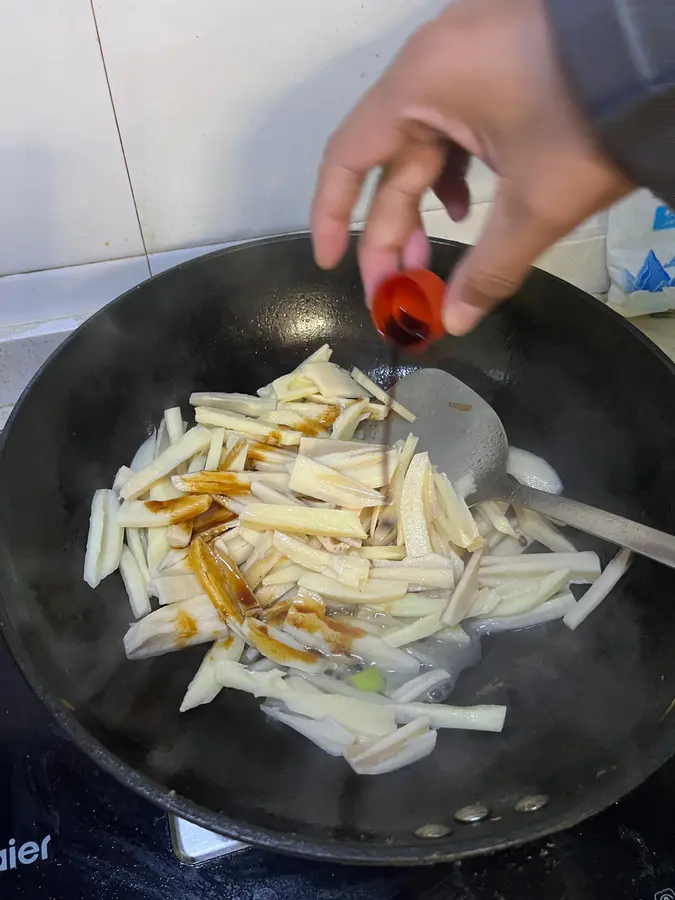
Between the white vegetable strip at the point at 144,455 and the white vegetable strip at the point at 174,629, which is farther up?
the white vegetable strip at the point at 144,455

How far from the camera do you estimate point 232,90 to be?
0.88 m

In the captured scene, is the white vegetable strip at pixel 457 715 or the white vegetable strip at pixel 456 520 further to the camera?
the white vegetable strip at pixel 456 520

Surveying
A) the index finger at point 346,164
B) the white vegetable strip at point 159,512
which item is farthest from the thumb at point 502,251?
→ the white vegetable strip at point 159,512

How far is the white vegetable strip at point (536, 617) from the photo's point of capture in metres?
0.86

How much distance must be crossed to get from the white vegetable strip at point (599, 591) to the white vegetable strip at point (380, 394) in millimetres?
327

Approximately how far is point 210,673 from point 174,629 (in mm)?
67

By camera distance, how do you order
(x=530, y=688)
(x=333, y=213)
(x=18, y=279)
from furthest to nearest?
(x=18, y=279) → (x=530, y=688) → (x=333, y=213)

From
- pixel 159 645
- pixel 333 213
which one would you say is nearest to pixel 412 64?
pixel 333 213

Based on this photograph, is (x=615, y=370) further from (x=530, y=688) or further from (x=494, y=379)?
(x=530, y=688)

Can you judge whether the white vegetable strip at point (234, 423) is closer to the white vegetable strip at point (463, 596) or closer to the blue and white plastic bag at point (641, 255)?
the white vegetable strip at point (463, 596)

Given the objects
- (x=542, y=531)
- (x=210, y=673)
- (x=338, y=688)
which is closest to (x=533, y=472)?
(x=542, y=531)

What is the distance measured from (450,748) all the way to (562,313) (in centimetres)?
57

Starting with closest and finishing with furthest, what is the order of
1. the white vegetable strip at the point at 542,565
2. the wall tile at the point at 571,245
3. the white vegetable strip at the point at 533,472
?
the white vegetable strip at the point at 542,565 < the white vegetable strip at the point at 533,472 < the wall tile at the point at 571,245

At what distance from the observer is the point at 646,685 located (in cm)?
75
